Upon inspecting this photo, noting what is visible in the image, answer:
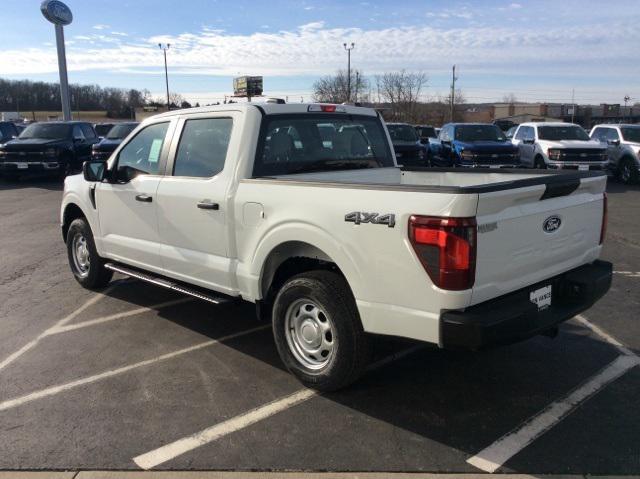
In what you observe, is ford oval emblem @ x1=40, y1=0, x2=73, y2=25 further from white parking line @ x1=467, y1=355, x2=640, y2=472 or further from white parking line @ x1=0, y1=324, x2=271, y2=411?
white parking line @ x1=467, y1=355, x2=640, y2=472

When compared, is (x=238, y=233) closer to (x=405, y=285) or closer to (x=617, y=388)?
(x=405, y=285)

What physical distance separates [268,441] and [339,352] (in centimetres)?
70

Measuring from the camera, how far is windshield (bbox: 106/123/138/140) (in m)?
18.6

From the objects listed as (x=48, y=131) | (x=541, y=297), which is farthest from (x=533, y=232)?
(x=48, y=131)

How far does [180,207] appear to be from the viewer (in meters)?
4.69

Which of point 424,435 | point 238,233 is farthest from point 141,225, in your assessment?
point 424,435

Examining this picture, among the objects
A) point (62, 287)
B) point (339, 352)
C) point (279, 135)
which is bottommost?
point (62, 287)

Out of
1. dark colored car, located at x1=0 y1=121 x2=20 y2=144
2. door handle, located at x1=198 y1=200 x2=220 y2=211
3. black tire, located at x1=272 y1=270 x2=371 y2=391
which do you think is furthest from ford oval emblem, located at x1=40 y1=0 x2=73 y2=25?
black tire, located at x1=272 y1=270 x2=371 y2=391

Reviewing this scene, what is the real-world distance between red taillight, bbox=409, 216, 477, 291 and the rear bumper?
7.9 inches

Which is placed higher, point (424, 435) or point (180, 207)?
point (180, 207)

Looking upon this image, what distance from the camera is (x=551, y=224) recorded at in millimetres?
3555

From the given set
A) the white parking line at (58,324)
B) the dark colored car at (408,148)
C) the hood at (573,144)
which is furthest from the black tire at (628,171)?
the white parking line at (58,324)

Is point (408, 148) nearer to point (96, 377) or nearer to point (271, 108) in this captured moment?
point (271, 108)

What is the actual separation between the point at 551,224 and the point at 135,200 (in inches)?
→ 140
